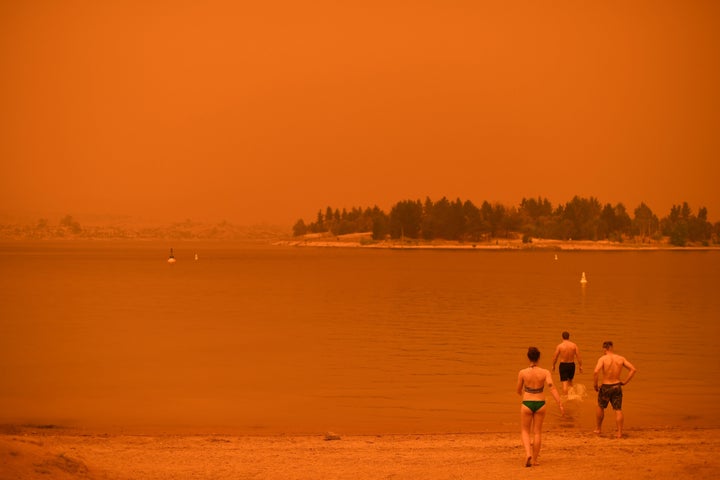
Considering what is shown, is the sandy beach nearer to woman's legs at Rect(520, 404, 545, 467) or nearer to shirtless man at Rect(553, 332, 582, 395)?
woman's legs at Rect(520, 404, 545, 467)

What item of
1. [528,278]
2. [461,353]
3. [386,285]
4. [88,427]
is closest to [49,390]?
[88,427]

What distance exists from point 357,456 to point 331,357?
1979cm

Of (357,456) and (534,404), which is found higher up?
(534,404)

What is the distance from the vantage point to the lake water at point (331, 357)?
24.1m

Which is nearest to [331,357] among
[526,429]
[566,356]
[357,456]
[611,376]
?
[566,356]

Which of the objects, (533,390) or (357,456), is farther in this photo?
(357,456)

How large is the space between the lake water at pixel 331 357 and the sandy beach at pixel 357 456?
226cm

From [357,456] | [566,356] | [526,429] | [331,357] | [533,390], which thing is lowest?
[331,357]

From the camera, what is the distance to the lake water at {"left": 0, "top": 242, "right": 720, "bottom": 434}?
950 inches

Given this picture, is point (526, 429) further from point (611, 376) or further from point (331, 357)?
point (331, 357)

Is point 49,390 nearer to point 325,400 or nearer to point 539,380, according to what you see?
point 325,400

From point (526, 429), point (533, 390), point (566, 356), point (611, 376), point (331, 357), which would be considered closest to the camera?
point (533, 390)

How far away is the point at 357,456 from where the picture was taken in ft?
57.0

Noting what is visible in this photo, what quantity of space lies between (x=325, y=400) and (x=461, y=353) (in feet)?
41.4
